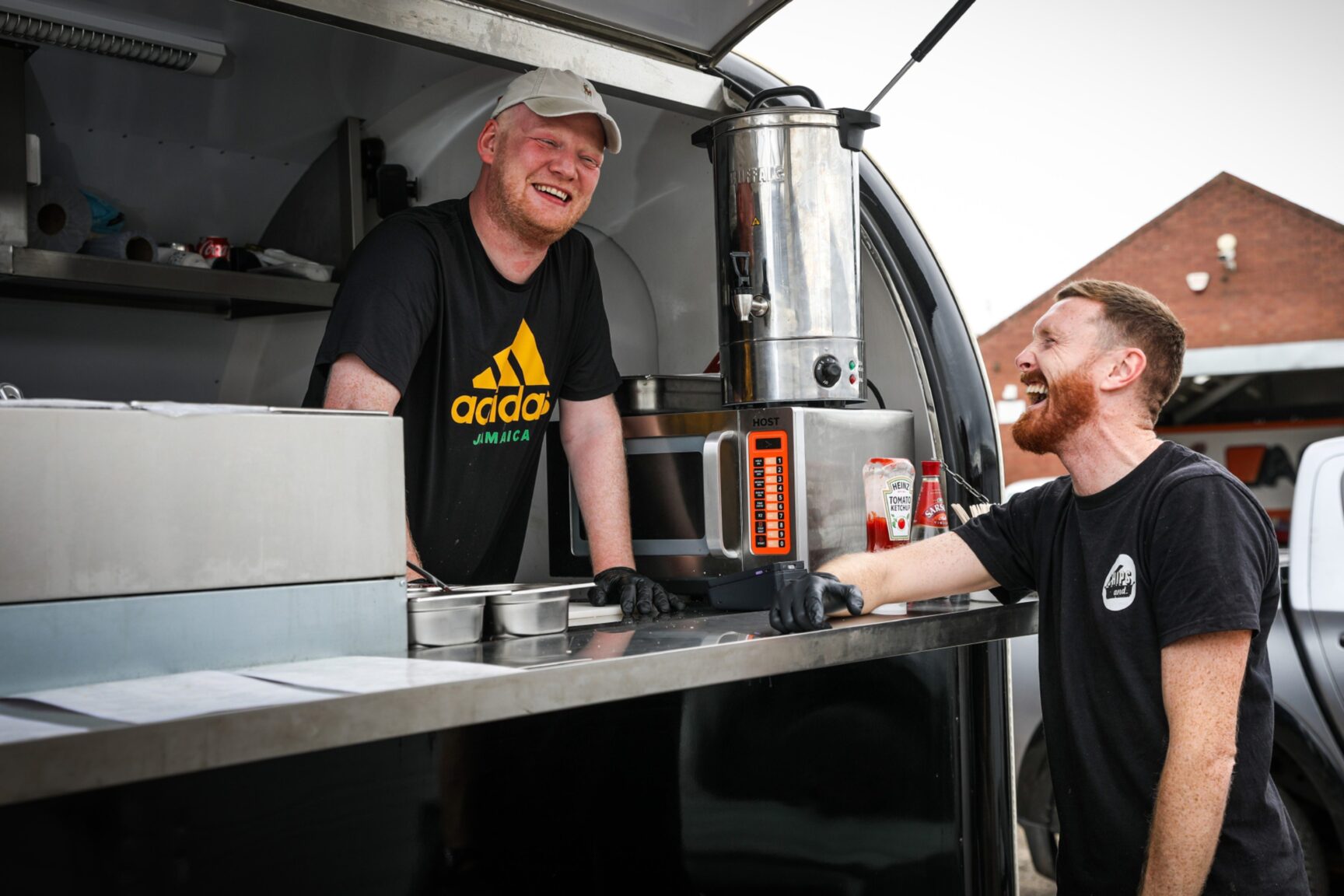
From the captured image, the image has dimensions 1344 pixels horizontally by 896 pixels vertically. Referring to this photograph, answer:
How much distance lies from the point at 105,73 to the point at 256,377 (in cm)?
89

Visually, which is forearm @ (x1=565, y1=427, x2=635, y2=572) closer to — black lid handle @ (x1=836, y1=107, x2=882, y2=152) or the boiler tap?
the boiler tap

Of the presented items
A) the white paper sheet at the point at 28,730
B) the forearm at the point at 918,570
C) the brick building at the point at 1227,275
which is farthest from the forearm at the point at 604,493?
the brick building at the point at 1227,275

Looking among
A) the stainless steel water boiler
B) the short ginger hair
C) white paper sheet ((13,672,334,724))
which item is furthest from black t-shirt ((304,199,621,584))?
the short ginger hair

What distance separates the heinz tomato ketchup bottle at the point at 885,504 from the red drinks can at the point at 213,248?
5.98 feet

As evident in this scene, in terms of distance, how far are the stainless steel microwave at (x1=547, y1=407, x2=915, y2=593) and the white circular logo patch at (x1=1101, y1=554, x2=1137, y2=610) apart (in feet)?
1.95

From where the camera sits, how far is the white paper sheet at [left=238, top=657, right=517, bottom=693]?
4.88ft

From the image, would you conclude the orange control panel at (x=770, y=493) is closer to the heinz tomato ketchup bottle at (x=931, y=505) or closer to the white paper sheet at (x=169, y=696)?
the heinz tomato ketchup bottle at (x=931, y=505)

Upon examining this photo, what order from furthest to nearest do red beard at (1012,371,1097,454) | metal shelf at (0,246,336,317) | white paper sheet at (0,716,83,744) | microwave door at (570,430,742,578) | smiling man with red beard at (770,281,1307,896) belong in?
metal shelf at (0,246,336,317), microwave door at (570,430,742,578), red beard at (1012,371,1097,454), smiling man with red beard at (770,281,1307,896), white paper sheet at (0,716,83,744)

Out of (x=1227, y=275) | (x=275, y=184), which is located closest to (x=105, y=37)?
(x=275, y=184)

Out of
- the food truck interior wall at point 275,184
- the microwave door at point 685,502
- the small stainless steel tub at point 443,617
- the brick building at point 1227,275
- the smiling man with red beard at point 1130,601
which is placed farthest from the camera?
the brick building at point 1227,275

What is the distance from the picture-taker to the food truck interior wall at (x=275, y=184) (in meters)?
3.21

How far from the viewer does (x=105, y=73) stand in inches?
127

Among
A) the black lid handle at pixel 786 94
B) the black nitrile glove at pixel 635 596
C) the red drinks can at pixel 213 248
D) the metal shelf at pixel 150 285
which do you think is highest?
the black lid handle at pixel 786 94

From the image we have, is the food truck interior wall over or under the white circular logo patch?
over
